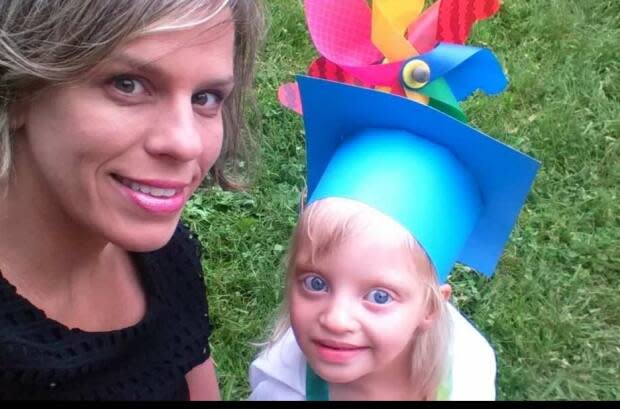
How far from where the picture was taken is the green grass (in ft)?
9.37

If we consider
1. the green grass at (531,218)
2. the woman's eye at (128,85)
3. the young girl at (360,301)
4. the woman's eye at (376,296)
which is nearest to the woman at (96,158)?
the woman's eye at (128,85)

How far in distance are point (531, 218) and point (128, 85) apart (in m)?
2.22

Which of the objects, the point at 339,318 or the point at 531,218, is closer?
the point at 339,318

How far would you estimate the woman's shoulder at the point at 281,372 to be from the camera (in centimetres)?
195

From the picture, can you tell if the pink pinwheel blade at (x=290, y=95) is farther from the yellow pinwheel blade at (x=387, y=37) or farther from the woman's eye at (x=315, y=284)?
the woman's eye at (x=315, y=284)

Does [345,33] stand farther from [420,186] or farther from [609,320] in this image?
[609,320]

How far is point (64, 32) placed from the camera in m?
1.44

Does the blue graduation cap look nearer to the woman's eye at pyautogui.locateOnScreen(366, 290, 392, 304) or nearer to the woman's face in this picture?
the woman's eye at pyautogui.locateOnScreen(366, 290, 392, 304)

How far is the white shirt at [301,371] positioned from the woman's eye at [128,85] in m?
0.79

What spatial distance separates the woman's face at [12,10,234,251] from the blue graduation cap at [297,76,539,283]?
34 cm

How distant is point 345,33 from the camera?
1.87 meters

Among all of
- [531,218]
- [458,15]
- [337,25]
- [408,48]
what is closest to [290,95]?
[337,25]

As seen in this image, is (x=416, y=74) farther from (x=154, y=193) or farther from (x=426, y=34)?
(x=154, y=193)

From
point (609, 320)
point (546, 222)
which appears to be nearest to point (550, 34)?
point (546, 222)
